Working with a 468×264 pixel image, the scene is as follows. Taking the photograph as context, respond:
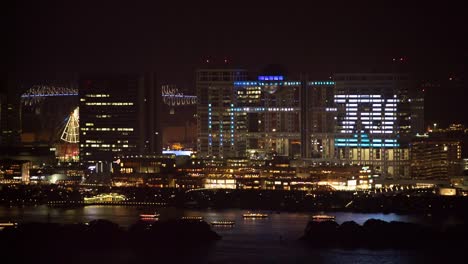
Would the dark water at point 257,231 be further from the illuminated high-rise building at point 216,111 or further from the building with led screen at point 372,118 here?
the illuminated high-rise building at point 216,111

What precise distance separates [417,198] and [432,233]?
20.8 ft

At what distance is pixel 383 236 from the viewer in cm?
2945

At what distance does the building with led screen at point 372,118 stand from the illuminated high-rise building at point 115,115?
667 cm

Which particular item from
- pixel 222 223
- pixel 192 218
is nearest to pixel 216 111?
pixel 192 218

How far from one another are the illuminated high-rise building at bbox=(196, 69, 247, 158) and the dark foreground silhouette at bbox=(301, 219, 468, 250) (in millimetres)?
14325

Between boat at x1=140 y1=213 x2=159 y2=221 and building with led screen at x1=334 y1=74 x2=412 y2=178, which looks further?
building with led screen at x1=334 y1=74 x2=412 y2=178

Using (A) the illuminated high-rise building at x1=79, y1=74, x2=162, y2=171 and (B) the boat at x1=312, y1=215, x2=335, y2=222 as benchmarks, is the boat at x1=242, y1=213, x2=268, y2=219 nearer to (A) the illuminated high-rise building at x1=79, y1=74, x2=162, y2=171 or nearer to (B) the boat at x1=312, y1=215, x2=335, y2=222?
(B) the boat at x1=312, y1=215, x2=335, y2=222

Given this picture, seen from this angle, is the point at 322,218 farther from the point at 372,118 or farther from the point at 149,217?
the point at 372,118

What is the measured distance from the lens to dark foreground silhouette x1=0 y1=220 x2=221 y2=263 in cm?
2742

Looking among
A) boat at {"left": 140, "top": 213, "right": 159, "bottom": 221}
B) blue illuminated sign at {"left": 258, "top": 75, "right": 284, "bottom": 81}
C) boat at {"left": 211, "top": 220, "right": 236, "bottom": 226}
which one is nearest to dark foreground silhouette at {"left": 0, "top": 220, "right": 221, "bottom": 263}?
boat at {"left": 211, "top": 220, "right": 236, "bottom": 226}

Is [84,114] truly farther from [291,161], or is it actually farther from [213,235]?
[213,235]

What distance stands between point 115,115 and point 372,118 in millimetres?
8818

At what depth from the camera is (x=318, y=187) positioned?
3853cm

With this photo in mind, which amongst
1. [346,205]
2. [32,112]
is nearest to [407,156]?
[346,205]
